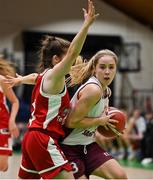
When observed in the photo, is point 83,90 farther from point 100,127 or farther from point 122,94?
point 122,94

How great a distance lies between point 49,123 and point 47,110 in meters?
0.11

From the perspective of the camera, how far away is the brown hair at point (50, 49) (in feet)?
14.5

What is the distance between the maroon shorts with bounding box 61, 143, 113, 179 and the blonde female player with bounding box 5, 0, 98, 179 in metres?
0.33

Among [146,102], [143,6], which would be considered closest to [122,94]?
[146,102]

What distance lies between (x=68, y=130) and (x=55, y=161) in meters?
0.49

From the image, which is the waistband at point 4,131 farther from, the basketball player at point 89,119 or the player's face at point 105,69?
the player's face at point 105,69

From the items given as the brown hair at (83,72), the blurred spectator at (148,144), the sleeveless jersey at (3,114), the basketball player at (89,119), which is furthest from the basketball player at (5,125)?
the blurred spectator at (148,144)

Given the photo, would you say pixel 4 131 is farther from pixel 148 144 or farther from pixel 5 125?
pixel 148 144

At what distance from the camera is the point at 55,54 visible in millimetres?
4438

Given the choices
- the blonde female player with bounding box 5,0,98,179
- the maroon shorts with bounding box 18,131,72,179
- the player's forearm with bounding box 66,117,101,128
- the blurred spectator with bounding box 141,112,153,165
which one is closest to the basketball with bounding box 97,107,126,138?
the player's forearm with bounding box 66,117,101,128

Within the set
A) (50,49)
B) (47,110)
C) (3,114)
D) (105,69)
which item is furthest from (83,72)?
(3,114)

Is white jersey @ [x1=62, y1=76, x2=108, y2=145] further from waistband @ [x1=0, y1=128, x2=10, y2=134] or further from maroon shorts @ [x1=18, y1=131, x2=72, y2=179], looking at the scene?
waistband @ [x1=0, y1=128, x2=10, y2=134]

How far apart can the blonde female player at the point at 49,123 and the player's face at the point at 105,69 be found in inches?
17.5

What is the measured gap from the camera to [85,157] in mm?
4762
